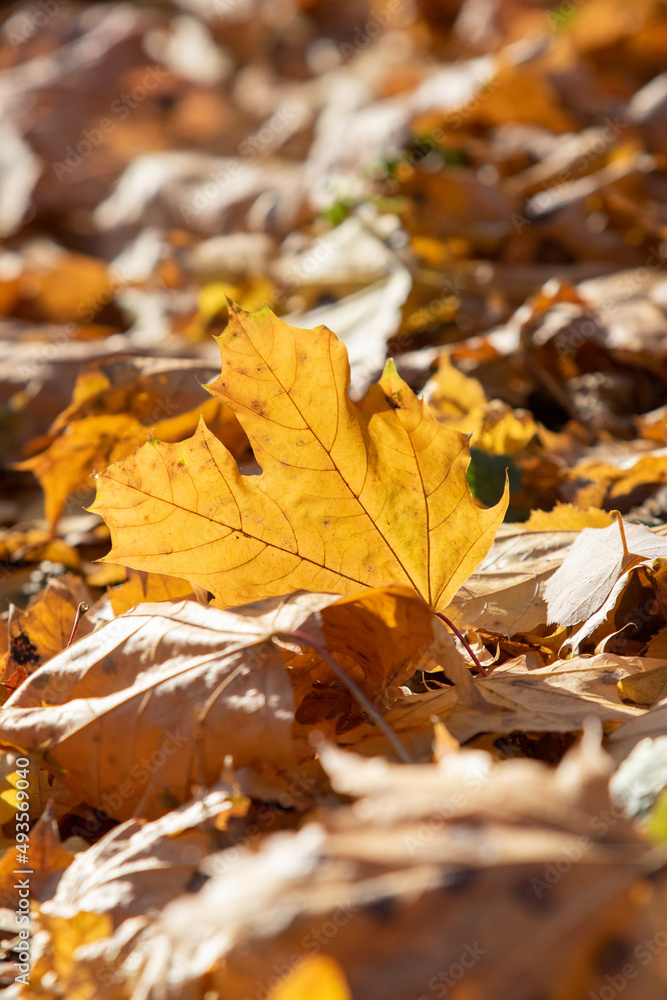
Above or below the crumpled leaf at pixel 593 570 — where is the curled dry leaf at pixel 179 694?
above

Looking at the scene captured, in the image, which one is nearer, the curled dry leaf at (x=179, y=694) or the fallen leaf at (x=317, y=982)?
the fallen leaf at (x=317, y=982)

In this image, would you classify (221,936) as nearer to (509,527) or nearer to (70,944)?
(70,944)

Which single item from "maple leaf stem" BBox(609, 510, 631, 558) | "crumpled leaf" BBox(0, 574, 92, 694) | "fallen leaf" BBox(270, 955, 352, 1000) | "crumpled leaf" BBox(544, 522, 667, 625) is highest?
"fallen leaf" BBox(270, 955, 352, 1000)

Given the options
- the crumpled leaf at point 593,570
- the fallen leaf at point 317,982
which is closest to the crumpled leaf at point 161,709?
the fallen leaf at point 317,982

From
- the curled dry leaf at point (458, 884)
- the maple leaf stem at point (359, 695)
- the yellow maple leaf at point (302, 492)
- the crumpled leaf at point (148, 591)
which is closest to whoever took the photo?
the curled dry leaf at point (458, 884)

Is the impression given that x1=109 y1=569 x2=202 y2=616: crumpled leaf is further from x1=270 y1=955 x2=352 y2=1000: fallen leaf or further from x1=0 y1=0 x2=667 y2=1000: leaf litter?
x1=270 y1=955 x2=352 y2=1000: fallen leaf

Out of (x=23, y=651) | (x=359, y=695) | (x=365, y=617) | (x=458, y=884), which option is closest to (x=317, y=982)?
(x=458, y=884)

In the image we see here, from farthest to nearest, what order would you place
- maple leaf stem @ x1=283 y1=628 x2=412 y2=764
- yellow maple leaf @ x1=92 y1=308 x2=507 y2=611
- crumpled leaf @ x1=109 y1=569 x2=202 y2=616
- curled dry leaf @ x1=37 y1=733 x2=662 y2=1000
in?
crumpled leaf @ x1=109 y1=569 x2=202 y2=616 < yellow maple leaf @ x1=92 y1=308 x2=507 y2=611 < maple leaf stem @ x1=283 y1=628 x2=412 y2=764 < curled dry leaf @ x1=37 y1=733 x2=662 y2=1000

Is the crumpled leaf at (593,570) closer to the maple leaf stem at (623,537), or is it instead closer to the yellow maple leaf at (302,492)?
the maple leaf stem at (623,537)

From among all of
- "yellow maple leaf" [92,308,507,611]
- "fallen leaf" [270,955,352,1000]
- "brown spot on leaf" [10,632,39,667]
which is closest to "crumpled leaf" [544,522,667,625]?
"yellow maple leaf" [92,308,507,611]
